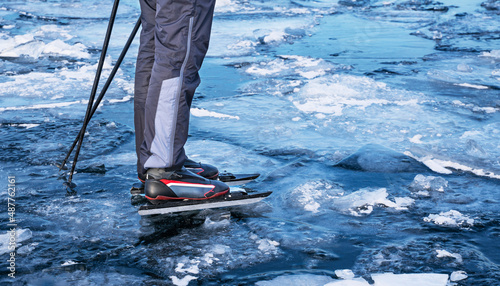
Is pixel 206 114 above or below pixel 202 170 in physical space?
below

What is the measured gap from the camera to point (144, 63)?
2.97 metres

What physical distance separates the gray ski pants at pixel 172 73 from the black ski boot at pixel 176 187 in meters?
0.05

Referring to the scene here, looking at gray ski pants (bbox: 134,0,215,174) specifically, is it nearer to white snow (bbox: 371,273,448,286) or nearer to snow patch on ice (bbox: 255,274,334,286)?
snow patch on ice (bbox: 255,274,334,286)

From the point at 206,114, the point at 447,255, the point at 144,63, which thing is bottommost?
the point at 206,114

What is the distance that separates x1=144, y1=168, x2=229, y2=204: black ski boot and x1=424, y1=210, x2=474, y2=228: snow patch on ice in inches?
43.6

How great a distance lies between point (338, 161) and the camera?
11.6 feet

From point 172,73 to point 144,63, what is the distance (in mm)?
391

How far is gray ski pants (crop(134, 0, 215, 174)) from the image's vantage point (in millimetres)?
2580

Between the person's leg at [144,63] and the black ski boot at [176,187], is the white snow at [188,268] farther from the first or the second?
the person's leg at [144,63]

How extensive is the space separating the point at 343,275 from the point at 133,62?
497cm

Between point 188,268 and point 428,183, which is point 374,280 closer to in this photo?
point 188,268

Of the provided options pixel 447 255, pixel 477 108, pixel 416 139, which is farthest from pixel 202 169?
pixel 477 108

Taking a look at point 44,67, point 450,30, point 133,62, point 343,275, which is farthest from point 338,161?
→ point 450,30

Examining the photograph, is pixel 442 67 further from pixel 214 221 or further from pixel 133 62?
pixel 214 221
